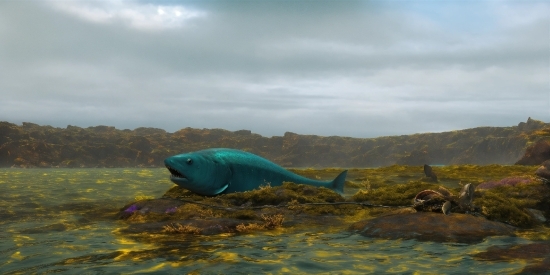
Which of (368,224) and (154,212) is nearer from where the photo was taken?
(368,224)

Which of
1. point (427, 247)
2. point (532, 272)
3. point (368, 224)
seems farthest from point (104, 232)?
point (532, 272)

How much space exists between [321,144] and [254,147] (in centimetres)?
2647

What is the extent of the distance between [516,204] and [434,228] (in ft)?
11.6

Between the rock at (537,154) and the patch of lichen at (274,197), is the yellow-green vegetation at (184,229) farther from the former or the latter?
the rock at (537,154)

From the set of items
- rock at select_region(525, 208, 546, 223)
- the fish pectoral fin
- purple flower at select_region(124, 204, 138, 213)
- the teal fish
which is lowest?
purple flower at select_region(124, 204, 138, 213)

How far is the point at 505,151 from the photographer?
11606 cm

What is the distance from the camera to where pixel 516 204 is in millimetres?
10359

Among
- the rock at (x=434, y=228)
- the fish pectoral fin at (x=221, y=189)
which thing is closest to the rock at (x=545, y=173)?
the rock at (x=434, y=228)

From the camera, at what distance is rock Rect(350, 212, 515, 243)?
311 inches

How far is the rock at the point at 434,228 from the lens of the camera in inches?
311

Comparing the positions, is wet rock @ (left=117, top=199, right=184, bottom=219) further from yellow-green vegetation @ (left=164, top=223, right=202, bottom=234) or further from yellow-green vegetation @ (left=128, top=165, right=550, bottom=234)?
yellow-green vegetation @ (left=164, top=223, right=202, bottom=234)

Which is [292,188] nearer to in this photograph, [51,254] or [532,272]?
[51,254]

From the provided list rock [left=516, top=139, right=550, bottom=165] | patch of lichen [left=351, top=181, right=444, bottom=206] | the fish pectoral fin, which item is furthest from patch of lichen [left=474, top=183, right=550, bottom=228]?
rock [left=516, top=139, right=550, bottom=165]

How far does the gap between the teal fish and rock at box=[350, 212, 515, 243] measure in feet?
16.7
